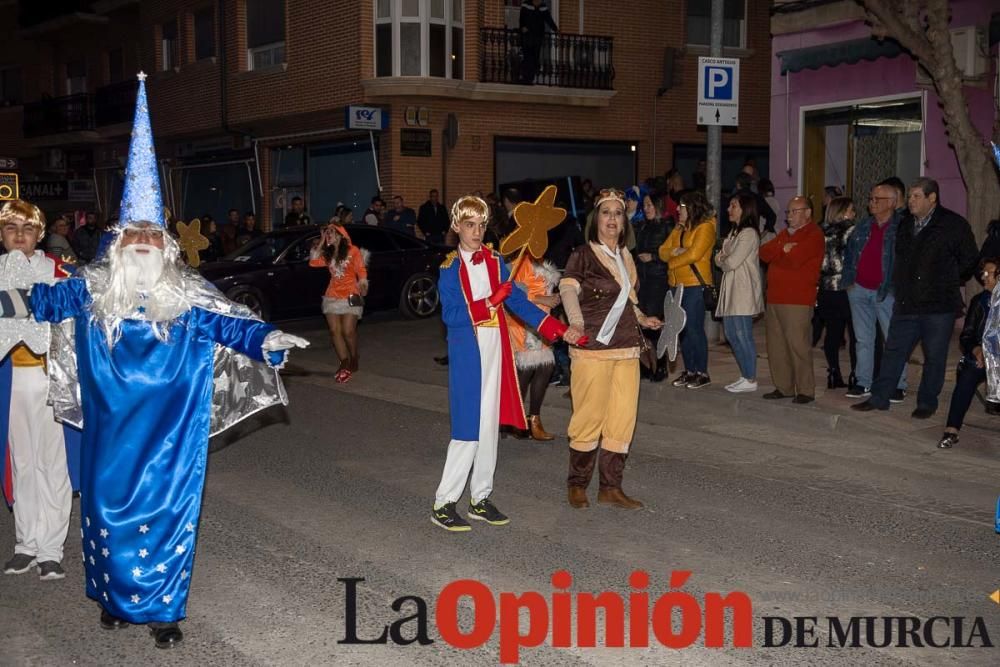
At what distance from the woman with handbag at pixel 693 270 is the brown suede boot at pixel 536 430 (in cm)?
244

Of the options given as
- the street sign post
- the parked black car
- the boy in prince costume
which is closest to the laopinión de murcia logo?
the boy in prince costume

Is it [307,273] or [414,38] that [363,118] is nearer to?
[414,38]

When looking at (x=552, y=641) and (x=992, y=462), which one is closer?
(x=552, y=641)

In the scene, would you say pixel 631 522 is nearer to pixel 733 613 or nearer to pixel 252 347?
pixel 733 613

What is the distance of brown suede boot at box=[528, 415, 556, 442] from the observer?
1016 cm

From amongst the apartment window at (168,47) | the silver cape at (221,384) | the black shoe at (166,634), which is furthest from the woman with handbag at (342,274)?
the apartment window at (168,47)

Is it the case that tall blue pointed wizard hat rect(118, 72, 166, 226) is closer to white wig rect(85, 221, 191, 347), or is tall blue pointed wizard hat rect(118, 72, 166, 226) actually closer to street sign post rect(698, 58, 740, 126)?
white wig rect(85, 221, 191, 347)

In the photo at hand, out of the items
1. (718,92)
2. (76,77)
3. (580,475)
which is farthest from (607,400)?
(76,77)

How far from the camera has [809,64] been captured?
57.6 ft

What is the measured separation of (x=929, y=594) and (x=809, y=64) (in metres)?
12.9

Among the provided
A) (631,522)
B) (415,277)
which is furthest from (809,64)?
(631,522)

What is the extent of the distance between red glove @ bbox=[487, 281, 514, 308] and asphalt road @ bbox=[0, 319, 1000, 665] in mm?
1349

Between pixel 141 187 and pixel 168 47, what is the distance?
30.2 meters

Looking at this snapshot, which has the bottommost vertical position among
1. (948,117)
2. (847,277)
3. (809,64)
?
(847,277)
